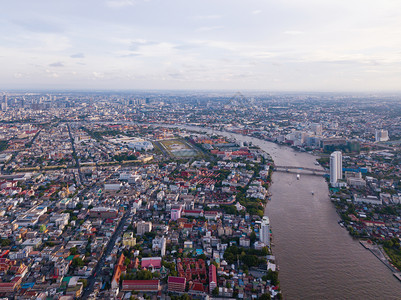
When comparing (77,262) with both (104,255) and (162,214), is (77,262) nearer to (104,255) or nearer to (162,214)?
(104,255)

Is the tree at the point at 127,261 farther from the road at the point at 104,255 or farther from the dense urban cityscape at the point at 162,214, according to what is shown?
the road at the point at 104,255

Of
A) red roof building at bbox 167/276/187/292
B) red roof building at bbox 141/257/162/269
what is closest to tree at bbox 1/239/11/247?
red roof building at bbox 141/257/162/269

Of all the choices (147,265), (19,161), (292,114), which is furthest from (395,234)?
(292,114)

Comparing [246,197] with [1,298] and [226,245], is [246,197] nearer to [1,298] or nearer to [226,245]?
[226,245]

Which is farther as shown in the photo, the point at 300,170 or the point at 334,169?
the point at 300,170

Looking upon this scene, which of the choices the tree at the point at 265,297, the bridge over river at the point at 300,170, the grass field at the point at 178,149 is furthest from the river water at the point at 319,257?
the grass field at the point at 178,149

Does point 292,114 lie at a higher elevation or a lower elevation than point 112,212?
higher

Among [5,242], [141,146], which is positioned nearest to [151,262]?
[5,242]
